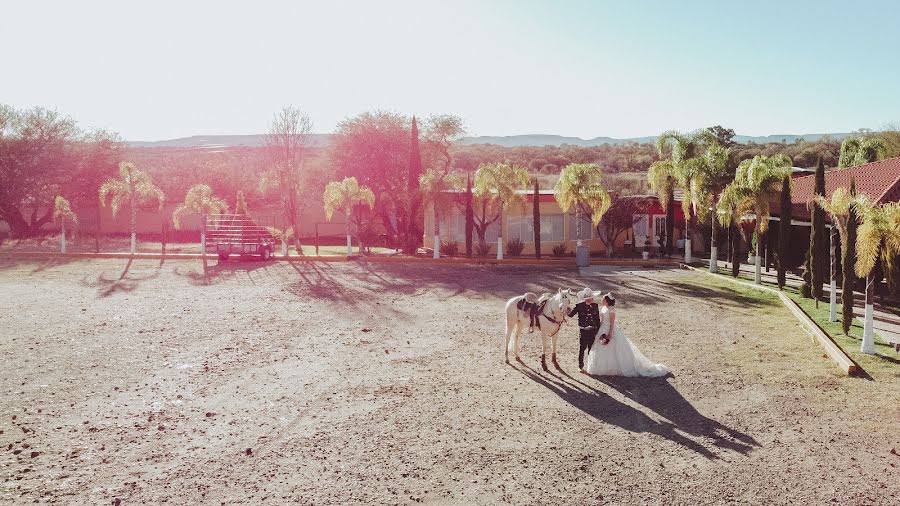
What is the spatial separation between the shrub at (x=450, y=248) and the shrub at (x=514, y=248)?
106 inches

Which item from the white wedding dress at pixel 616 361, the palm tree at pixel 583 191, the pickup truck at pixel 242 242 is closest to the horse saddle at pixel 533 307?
the white wedding dress at pixel 616 361

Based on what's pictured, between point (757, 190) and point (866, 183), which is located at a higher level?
point (866, 183)

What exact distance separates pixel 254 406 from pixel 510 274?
17816mm

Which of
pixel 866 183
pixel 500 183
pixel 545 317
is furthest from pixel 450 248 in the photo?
pixel 545 317

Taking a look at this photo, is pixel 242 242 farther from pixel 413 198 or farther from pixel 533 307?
pixel 533 307

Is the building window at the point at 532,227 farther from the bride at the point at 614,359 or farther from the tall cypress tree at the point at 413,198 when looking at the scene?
the bride at the point at 614,359

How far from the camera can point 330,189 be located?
34.0m

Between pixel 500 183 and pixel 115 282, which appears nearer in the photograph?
pixel 115 282

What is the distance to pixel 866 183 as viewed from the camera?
69.3ft

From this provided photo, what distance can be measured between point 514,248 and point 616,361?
22.1m

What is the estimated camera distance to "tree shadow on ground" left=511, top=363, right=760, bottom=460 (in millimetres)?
8938

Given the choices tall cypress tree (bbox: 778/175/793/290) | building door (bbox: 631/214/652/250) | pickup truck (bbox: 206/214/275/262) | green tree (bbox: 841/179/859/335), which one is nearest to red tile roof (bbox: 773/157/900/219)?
tall cypress tree (bbox: 778/175/793/290)

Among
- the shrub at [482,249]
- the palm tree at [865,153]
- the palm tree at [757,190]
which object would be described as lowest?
the shrub at [482,249]

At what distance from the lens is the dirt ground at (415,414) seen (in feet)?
25.2
